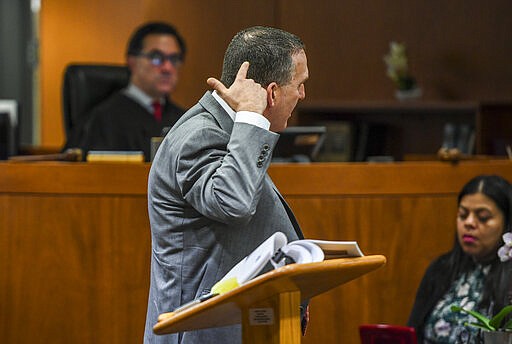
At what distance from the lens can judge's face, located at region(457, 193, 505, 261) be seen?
11.0 ft

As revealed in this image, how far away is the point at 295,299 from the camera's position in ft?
6.42

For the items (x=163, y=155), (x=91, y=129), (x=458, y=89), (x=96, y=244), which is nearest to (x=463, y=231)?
(x=96, y=244)

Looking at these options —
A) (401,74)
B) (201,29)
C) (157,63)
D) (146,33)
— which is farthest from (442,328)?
(201,29)

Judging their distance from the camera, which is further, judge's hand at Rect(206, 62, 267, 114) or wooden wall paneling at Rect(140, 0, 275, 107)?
wooden wall paneling at Rect(140, 0, 275, 107)

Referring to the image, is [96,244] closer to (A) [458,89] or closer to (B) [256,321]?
(B) [256,321]

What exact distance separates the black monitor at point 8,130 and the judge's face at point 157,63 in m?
0.68

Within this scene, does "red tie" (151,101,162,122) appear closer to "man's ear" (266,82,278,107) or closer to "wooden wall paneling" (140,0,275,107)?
"wooden wall paneling" (140,0,275,107)

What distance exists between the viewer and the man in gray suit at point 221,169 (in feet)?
6.82

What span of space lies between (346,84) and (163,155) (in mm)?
4519

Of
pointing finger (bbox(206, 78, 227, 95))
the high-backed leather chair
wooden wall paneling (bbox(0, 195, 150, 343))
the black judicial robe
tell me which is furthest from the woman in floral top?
the high-backed leather chair

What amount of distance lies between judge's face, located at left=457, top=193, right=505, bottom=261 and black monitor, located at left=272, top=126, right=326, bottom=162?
904 millimetres

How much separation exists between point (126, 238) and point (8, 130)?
6.50 feet

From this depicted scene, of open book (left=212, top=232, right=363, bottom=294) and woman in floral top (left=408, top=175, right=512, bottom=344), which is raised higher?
open book (left=212, top=232, right=363, bottom=294)

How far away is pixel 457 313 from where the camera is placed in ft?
10.8
